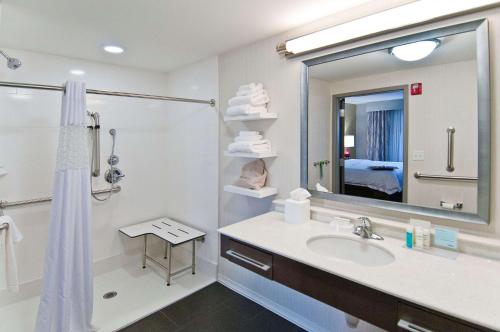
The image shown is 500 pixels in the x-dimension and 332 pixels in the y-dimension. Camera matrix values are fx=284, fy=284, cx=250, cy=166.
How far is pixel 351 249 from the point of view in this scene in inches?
63.6

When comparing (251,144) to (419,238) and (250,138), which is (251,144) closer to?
(250,138)

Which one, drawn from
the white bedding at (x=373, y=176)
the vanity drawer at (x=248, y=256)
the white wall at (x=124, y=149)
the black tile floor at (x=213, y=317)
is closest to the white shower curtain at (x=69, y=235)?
the black tile floor at (x=213, y=317)

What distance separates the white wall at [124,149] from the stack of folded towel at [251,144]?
24.9 inches

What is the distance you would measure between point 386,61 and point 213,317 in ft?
7.11

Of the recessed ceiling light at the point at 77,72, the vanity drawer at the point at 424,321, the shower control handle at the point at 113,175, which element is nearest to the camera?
the vanity drawer at the point at 424,321

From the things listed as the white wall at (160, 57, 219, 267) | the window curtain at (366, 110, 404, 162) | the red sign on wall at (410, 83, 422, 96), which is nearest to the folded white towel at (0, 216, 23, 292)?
the white wall at (160, 57, 219, 267)

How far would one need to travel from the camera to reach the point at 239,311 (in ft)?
7.54

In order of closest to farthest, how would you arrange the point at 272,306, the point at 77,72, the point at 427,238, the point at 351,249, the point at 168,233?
the point at 427,238, the point at 351,249, the point at 272,306, the point at 77,72, the point at 168,233

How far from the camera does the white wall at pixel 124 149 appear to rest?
247 cm

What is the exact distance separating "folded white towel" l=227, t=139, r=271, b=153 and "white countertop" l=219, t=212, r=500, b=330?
67 centimetres

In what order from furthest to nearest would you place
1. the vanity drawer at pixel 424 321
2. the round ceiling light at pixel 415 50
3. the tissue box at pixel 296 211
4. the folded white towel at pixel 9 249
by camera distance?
the tissue box at pixel 296 211 → the folded white towel at pixel 9 249 → the round ceiling light at pixel 415 50 → the vanity drawer at pixel 424 321

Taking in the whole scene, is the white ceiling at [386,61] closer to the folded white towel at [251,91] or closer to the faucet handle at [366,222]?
the folded white towel at [251,91]

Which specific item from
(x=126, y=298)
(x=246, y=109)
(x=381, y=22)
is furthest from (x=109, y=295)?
(x=381, y=22)

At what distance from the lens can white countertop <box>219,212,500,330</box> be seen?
950 millimetres
